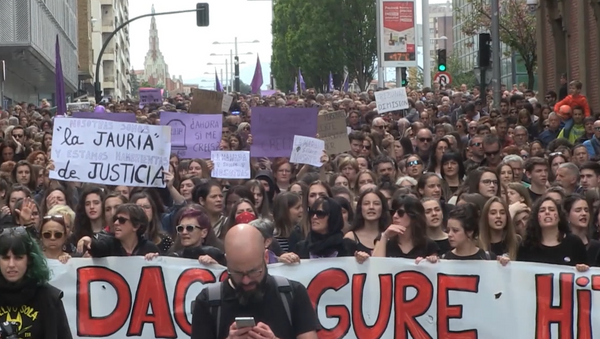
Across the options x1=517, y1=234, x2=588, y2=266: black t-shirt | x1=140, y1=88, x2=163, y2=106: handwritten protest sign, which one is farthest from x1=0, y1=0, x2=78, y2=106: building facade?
x1=517, y1=234, x2=588, y2=266: black t-shirt

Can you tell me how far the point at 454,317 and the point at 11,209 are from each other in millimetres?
3917

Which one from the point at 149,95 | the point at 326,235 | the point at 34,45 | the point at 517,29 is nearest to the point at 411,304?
the point at 326,235

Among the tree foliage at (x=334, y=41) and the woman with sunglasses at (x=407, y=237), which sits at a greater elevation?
the tree foliage at (x=334, y=41)

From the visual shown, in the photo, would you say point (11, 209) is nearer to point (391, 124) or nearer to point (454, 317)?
point (454, 317)

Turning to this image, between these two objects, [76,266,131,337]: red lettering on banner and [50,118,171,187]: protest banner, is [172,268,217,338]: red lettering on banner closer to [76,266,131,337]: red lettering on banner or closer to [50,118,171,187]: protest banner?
[76,266,131,337]: red lettering on banner

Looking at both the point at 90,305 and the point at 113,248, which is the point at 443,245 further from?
the point at 90,305

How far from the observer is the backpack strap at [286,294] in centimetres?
487

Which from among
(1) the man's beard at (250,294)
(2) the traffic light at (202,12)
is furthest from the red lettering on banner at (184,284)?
(2) the traffic light at (202,12)

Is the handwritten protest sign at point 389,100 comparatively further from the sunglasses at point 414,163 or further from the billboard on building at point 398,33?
the billboard on building at point 398,33

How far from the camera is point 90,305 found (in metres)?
8.14

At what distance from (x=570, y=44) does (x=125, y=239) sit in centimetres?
1948

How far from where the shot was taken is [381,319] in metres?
7.95

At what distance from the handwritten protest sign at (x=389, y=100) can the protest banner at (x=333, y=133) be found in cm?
539

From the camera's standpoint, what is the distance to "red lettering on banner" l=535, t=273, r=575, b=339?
778 centimetres
